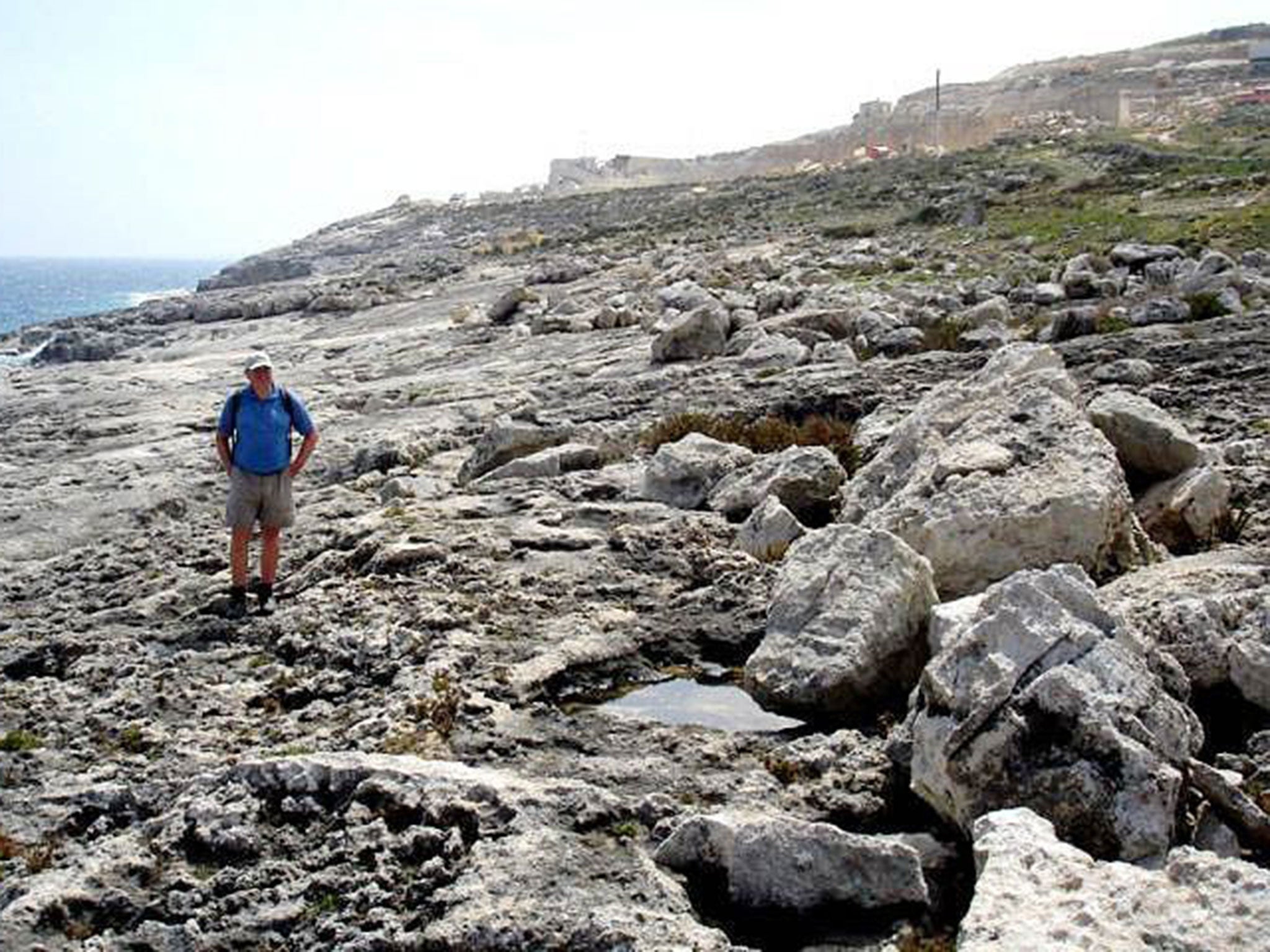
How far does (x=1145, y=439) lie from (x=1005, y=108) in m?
105

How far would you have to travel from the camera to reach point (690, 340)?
18.8 metres

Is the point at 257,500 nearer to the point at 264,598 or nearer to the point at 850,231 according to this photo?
the point at 264,598

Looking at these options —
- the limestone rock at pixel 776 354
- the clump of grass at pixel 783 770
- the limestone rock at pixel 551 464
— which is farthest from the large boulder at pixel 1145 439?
the limestone rock at pixel 776 354

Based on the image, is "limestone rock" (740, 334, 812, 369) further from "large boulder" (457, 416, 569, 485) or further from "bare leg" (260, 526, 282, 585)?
"bare leg" (260, 526, 282, 585)

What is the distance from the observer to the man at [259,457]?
10820 mm

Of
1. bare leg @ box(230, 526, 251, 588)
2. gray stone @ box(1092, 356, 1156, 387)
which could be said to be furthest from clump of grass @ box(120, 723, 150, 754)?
gray stone @ box(1092, 356, 1156, 387)

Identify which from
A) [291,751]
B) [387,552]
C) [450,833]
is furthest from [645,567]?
[450,833]

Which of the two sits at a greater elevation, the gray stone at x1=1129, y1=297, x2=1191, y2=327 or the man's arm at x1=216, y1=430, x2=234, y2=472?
the gray stone at x1=1129, y1=297, x2=1191, y2=327

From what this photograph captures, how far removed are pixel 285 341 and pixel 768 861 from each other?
101ft

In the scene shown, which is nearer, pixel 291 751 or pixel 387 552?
pixel 291 751

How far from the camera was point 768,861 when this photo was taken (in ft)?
17.4

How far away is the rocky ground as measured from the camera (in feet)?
17.3

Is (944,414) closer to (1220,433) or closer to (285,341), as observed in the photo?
(1220,433)

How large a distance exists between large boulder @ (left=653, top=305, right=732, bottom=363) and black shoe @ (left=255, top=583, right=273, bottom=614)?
9.28 meters
